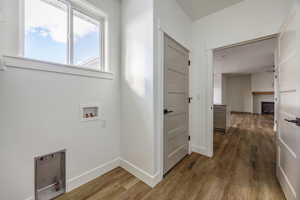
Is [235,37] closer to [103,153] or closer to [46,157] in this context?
[103,153]

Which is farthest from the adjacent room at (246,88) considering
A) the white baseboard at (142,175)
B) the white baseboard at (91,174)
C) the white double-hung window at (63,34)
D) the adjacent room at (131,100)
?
the white baseboard at (91,174)

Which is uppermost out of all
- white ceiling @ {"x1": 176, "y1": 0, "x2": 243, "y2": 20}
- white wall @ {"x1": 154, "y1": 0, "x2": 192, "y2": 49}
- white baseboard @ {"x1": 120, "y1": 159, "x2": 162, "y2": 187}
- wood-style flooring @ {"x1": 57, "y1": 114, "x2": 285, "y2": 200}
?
white ceiling @ {"x1": 176, "y1": 0, "x2": 243, "y2": 20}

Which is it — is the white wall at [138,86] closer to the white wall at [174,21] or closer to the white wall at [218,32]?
the white wall at [174,21]

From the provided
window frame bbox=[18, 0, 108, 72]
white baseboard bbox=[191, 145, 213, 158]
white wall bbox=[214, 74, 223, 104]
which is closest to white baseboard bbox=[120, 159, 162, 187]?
white baseboard bbox=[191, 145, 213, 158]

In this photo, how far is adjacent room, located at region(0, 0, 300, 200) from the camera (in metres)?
1.21

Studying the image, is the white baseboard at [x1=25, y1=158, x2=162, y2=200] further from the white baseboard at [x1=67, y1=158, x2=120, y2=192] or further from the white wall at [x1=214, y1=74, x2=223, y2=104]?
the white wall at [x1=214, y1=74, x2=223, y2=104]

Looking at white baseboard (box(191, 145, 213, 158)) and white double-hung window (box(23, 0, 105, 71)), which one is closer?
white double-hung window (box(23, 0, 105, 71))

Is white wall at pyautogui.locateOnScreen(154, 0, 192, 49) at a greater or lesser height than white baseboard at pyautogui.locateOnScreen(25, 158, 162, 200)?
greater

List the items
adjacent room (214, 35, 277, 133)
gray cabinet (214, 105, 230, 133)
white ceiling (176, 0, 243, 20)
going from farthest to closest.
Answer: adjacent room (214, 35, 277, 133) < gray cabinet (214, 105, 230, 133) < white ceiling (176, 0, 243, 20)

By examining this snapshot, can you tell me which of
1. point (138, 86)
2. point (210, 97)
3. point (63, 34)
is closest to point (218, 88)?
point (210, 97)

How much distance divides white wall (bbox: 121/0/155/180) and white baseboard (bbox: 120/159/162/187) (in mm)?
15

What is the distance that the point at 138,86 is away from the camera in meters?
1.79

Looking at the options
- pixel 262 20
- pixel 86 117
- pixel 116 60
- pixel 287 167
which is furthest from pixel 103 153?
pixel 262 20

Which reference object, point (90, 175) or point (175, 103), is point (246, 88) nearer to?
point (175, 103)
